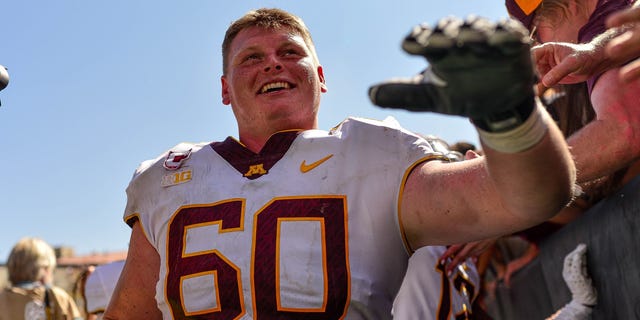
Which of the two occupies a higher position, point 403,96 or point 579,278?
point 403,96

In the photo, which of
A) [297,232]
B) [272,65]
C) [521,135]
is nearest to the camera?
[521,135]

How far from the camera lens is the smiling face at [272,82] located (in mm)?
2307

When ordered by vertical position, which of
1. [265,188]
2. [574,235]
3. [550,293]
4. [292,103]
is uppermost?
[292,103]

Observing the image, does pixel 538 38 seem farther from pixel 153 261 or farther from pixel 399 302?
pixel 153 261

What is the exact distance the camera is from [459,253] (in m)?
2.62

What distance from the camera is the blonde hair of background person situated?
189 inches

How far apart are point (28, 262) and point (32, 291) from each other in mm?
194

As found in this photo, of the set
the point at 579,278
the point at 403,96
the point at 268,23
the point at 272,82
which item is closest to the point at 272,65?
the point at 272,82

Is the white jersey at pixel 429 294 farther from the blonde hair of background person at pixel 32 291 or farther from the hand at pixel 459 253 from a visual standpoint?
the blonde hair of background person at pixel 32 291

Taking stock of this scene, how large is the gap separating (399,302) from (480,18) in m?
1.04

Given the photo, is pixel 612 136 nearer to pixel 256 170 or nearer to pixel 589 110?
pixel 589 110

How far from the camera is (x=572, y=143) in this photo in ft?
7.25

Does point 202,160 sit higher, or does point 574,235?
point 202,160

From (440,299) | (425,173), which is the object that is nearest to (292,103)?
(425,173)
